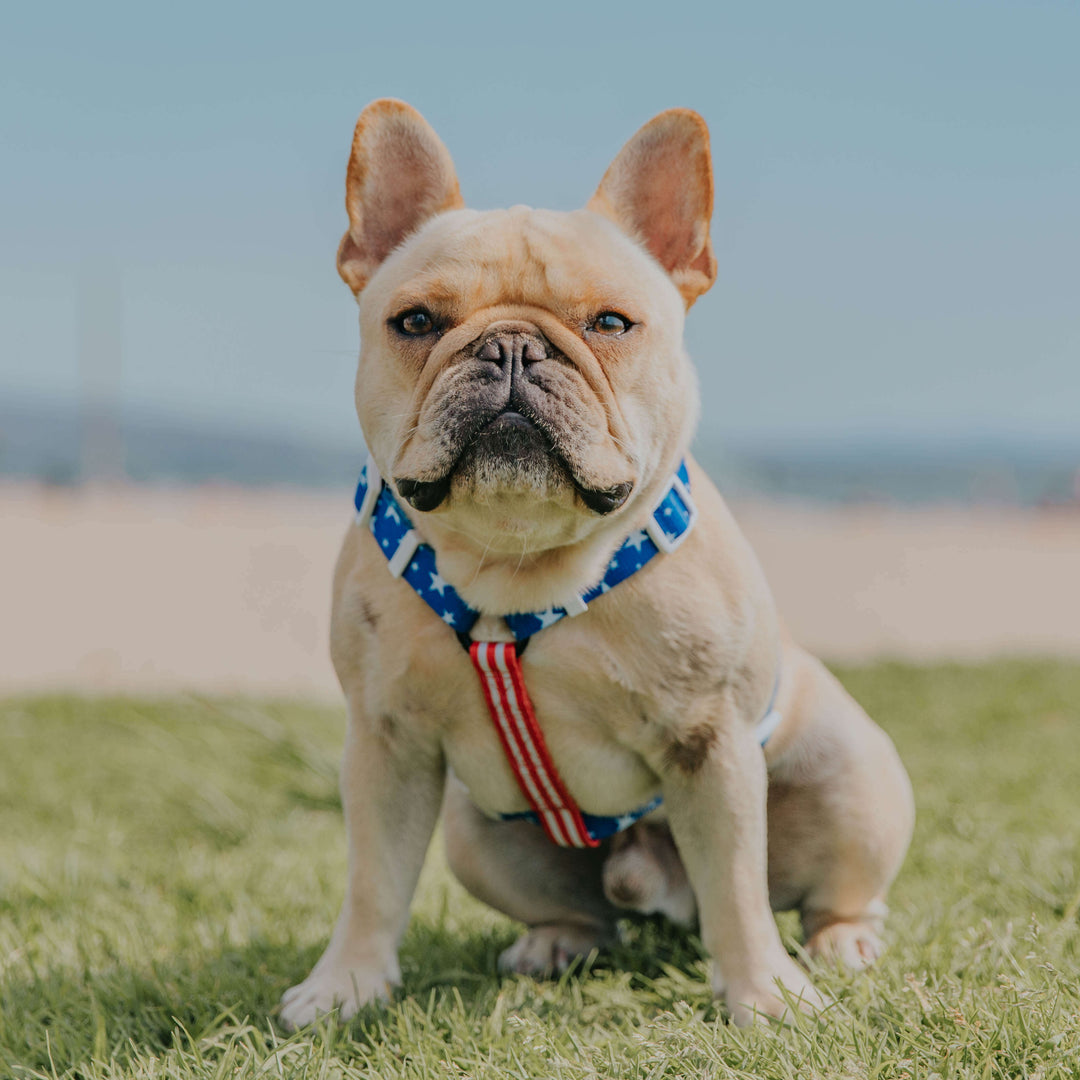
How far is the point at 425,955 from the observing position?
10.3 feet

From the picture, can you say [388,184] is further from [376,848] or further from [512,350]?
[376,848]

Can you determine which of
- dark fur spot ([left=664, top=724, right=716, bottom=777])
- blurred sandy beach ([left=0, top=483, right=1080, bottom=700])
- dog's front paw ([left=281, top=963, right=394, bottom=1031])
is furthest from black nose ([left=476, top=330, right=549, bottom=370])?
blurred sandy beach ([left=0, top=483, right=1080, bottom=700])

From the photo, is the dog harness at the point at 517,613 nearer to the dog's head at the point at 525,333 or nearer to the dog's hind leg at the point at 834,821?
the dog's head at the point at 525,333

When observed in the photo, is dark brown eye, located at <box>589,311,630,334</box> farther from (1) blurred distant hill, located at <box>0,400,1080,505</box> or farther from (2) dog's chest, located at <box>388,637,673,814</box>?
(1) blurred distant hill, located at <box>0,400,1080,505</box>

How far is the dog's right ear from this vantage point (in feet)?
9.16

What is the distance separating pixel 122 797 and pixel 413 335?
14.3ft

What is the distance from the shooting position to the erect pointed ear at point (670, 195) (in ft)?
9.02

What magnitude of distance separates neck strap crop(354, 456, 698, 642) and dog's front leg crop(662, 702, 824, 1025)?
39 cm

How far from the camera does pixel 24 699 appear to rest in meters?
8.36

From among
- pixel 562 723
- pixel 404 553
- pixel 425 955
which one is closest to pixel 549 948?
pixel 425 955

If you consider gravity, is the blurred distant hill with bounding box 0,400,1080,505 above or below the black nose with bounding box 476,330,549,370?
below

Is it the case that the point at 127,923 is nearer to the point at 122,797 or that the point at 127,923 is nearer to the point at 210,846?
the point at 210,846

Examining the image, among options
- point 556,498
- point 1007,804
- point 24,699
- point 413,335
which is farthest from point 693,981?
point 24,699

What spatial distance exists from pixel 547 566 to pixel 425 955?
1.25m
